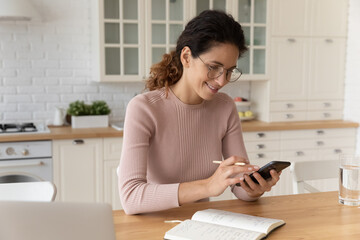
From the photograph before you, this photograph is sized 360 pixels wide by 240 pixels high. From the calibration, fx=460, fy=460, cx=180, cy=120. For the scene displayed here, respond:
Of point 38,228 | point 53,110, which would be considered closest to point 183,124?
point 38,228

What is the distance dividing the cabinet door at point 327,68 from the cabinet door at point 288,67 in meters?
0.09

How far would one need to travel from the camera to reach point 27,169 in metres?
3.29

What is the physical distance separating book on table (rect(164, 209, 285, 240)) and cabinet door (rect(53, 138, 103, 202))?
2.02 meters

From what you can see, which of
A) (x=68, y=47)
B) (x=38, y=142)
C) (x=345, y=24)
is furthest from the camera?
(x=345, y=24)

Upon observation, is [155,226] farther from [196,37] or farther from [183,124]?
[196,37]

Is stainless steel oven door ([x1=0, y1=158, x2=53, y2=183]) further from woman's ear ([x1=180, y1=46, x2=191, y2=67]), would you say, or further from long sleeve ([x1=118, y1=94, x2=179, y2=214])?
woman's ear ([x1=180, y1=46, x2=191, y2=67])

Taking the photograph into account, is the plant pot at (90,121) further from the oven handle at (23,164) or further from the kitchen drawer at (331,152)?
the kitchen drawer at (331,152)

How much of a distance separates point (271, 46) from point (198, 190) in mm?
2729

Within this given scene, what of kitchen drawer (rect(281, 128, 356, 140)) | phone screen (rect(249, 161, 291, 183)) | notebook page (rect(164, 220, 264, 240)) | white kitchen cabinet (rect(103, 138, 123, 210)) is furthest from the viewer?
kitchen drawer (rect(281, 128, 356, 140))

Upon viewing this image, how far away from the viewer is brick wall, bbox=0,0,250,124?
375cm

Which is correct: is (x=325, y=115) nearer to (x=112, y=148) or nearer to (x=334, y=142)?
(x=334, y=142)

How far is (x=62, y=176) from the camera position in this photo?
3404 mm

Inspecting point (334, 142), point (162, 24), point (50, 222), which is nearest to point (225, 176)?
point (50, 222)

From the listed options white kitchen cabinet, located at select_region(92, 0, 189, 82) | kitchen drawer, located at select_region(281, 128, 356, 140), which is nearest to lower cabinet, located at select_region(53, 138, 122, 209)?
white kitchen cabinet, located at select_region(92, 0, 189, 82)
